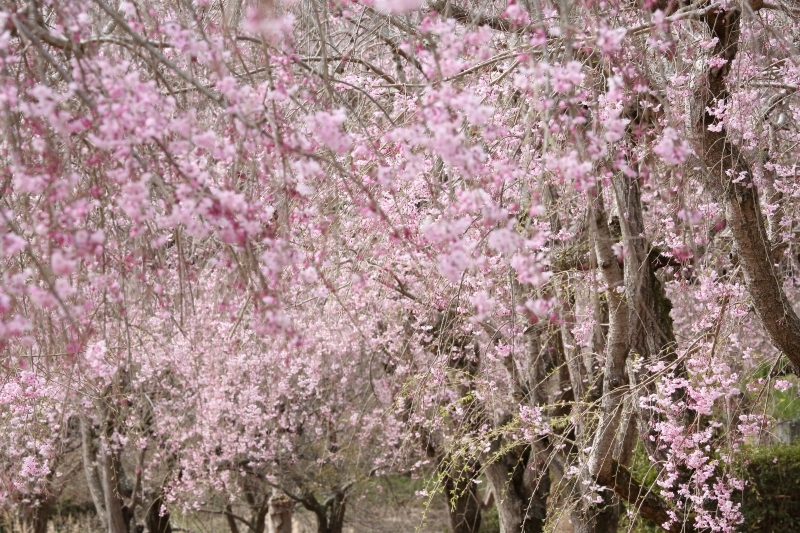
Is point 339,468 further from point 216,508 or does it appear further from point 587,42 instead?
point 587,42

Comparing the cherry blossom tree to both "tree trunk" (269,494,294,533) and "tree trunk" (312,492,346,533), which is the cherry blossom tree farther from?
"tree trunk" (269,494,294,533)

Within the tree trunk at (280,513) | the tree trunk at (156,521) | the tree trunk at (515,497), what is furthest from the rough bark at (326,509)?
the tree trunk at (515,497)

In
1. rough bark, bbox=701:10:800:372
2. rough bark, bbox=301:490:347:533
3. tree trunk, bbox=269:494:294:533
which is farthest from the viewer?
rough bark, bbox=301:490:347:533

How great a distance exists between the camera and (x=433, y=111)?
6.77ft

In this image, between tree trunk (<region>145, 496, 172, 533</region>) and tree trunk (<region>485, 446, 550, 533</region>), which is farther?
tree trunk (<region>145, 496, 172, 533</region>)

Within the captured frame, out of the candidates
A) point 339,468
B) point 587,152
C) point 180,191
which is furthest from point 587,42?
point 339,468

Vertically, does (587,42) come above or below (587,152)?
above

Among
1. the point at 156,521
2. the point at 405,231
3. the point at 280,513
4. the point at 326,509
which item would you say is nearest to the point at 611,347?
the point at 405,231

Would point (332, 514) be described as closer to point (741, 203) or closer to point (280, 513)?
point (280, 513)

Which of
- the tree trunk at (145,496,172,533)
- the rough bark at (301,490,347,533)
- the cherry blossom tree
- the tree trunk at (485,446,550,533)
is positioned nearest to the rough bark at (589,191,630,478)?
the cherry blossom tree

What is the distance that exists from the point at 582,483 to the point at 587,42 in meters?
2.90

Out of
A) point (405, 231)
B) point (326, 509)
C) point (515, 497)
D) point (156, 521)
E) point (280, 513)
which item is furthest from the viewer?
point (326, 509)

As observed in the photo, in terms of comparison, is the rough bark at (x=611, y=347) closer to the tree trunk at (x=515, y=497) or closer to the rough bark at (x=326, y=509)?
the tree trunk at (x=515, y=497)

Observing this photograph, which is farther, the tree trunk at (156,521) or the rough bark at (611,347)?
the tree trunk at (156,521)
